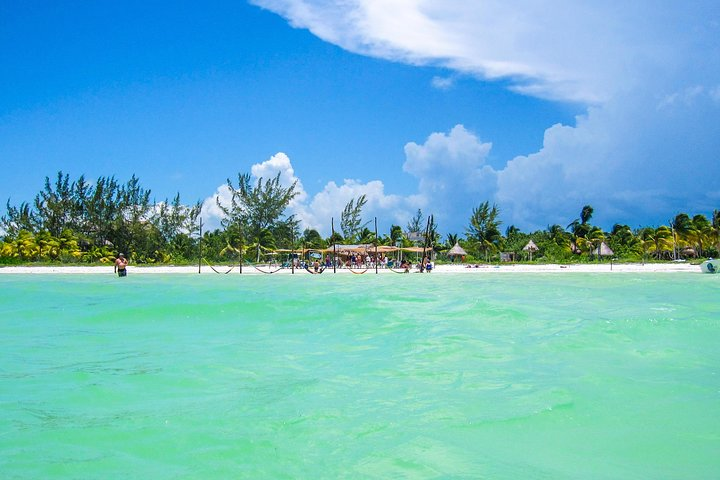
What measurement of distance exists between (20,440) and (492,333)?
8.05 m

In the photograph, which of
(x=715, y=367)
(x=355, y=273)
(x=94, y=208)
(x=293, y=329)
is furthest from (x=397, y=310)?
(x=94, y=208)

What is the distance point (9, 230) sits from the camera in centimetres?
4881

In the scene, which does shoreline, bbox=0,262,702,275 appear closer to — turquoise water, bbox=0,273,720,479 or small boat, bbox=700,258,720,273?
small boat, bbox=700,258,720,273

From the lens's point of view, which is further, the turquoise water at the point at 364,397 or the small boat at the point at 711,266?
the small boat at the point at 711,266

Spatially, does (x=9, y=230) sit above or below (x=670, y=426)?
above

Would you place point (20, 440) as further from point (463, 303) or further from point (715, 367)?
point (463, 303)

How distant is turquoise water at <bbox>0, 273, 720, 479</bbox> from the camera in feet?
14.9

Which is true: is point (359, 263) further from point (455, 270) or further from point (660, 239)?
point (660, 239)

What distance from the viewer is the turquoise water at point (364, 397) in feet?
14.9

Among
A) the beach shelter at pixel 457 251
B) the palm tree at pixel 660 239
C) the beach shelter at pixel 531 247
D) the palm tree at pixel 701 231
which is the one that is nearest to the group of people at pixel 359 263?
the beach shelter at pixel 457 251

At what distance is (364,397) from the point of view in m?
6.36

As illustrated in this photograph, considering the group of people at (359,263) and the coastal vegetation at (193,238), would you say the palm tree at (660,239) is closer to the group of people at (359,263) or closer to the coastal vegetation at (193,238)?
the coastal vegetation at (193,238)

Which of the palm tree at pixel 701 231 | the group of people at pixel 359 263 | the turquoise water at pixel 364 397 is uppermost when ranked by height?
the palm tree at pixel 701 231

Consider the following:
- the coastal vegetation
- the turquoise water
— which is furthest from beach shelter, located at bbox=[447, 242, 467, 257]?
the turquoise water
